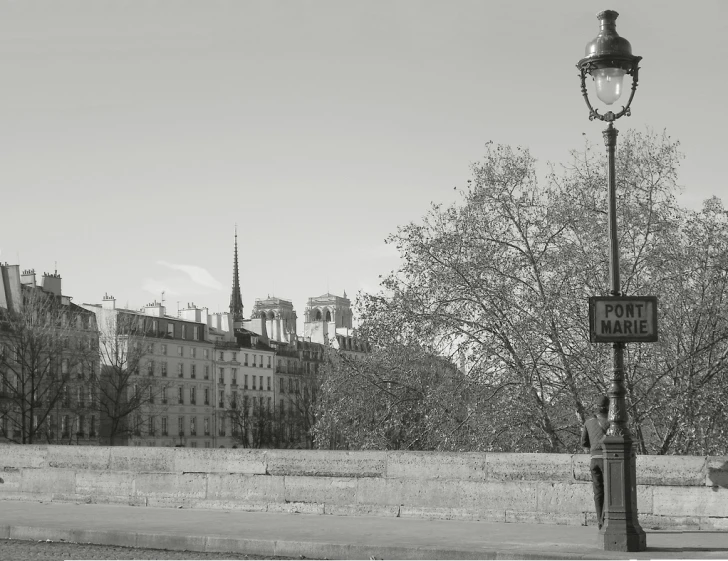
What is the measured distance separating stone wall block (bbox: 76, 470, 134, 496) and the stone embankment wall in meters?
0.02

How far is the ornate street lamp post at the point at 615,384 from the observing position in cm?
1308

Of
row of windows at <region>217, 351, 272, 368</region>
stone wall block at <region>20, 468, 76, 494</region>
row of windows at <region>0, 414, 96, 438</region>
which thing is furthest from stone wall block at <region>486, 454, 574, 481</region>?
row of windows at <region>217, 351, 272, 368</region>

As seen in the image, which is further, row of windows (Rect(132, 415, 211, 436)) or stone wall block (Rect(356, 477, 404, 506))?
row of windows (Rect(132, 415, 211, 436))

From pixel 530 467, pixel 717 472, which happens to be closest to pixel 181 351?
pixel 530 467

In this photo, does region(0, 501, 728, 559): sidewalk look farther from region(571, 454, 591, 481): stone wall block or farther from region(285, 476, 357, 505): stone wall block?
region(571, 454, 591, 481): stone wall block

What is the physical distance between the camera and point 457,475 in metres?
17.2

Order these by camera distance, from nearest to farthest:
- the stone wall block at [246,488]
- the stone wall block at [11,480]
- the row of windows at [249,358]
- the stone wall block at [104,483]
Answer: the stone wall block at [246,488], the stone wall block at [104,483], the stone wall block at [11,480], the row of windows at [249,358]

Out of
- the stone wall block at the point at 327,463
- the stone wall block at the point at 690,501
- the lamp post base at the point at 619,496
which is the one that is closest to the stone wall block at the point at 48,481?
the stone wall block at the point at 327,463

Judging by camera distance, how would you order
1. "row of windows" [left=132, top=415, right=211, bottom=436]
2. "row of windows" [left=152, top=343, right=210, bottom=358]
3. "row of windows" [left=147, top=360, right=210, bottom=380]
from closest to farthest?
"row of windows" [left=132, top=415, right=211, bottom=436]
"row of windows" [left=147, top=360, right=210, bottom=380]
"row of windows" [left=152, top=343, right=210, bottom=358]

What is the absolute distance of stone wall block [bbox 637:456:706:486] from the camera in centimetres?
1522

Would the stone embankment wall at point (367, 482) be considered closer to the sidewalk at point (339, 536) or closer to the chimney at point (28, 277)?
the sidewalk at point (339, 536)

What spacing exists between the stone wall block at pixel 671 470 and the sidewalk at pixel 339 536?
2.55 feet

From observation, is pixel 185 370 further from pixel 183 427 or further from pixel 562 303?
pixel 562 303

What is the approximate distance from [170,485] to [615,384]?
9.25m
